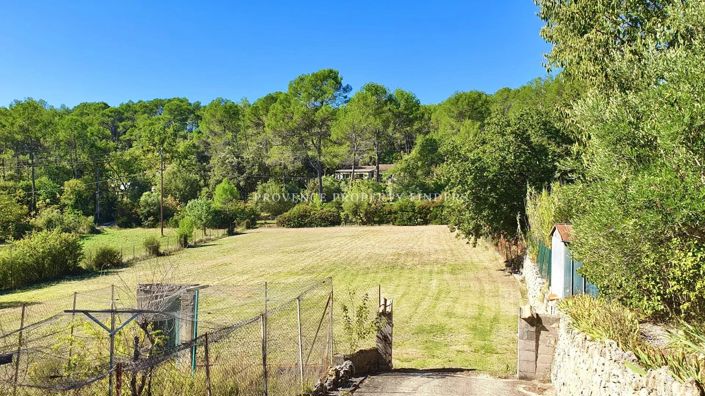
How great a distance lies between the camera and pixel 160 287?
8.52m

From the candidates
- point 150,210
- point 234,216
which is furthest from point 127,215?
point 234,216

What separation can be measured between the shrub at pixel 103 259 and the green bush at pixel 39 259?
33.7 inches

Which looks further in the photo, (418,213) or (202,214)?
(418,213)

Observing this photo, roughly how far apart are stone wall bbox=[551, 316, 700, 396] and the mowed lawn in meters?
2.07

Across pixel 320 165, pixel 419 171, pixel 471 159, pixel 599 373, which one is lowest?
pixel 599 373

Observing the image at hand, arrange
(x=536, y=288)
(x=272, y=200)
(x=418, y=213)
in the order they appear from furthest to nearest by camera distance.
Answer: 1. (x=272, y=200)
2. (x=418, y=213)
3. (x=536, y=288)

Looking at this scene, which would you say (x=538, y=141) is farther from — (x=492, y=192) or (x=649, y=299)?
(x=649, y=299)

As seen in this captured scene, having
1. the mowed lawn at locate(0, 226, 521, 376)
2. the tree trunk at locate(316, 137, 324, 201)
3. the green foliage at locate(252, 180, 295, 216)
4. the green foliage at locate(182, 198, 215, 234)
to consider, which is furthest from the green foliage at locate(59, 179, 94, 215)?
the tree trunk at locate(316, 137, 324, 201)

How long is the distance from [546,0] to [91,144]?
6431 centimetres

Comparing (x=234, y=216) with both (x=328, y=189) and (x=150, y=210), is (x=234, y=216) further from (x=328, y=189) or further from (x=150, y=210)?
(x=328, y=189)

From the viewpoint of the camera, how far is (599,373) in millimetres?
6977

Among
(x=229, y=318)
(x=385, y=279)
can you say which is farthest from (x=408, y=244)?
(x=229, y=318)

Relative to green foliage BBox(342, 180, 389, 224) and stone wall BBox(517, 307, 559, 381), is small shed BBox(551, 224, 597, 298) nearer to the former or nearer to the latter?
stone wall BBox(517, 307, 559, 381)

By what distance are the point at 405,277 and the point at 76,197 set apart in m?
48.5
